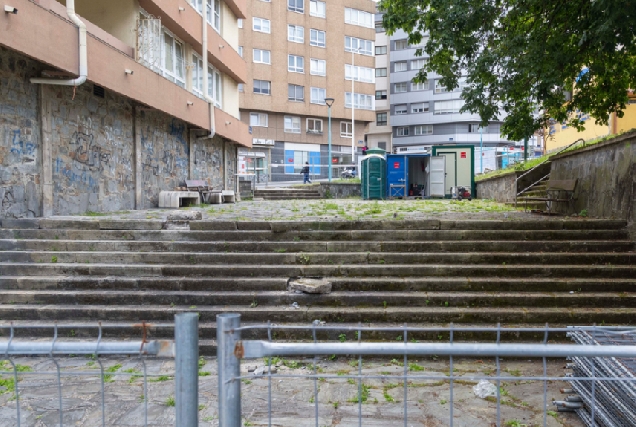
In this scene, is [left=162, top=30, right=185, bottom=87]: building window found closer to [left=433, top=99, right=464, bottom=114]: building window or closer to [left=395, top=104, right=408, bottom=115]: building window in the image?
[left=433, top=99, right=464, bottom=114]: building window

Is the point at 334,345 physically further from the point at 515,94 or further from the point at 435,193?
the point at 435,193

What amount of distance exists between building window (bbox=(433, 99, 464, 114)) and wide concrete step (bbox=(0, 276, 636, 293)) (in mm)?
48262

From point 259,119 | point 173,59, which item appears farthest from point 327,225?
point 259,119

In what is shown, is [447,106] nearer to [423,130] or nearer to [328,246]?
[423,130]

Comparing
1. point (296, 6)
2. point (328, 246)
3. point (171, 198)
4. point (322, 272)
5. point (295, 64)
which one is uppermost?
point (296, 6)

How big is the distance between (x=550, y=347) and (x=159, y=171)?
1402cm

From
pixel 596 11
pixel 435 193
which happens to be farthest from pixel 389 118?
pixel 596 11

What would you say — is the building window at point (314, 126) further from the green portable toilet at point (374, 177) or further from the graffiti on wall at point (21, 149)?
the graffiti on wall at point (21, 149)

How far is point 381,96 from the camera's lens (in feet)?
185

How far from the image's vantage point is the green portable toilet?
2225 centimetres

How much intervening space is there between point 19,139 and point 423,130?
4952 cm

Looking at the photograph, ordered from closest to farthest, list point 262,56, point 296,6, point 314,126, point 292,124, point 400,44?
1. point 262,56
2. point 296,6
3. point 292,124
4. point 314,126
5. point 400,44

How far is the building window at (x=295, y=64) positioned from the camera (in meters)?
40.4

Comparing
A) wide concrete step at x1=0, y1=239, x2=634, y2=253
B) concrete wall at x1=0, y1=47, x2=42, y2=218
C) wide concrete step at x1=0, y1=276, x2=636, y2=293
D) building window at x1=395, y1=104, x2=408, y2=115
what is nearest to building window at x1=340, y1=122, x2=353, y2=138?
building window at x1=395, y1=104, x2=408, y2=115
